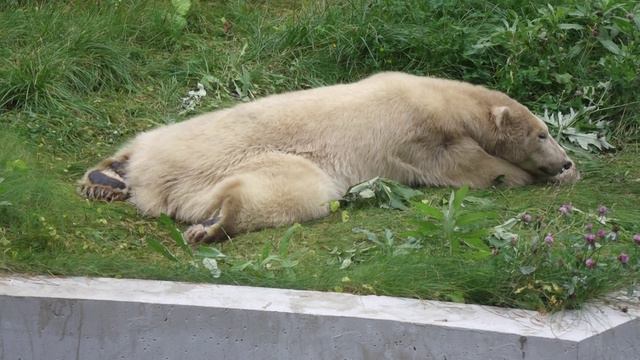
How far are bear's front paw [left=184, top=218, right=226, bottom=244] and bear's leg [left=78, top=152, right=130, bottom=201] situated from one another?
2.64 feet

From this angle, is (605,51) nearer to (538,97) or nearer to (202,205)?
(538,97)

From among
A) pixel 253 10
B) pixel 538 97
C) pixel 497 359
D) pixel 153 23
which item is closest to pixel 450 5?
pixel 538 97

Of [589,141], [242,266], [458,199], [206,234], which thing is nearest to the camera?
[242,266]

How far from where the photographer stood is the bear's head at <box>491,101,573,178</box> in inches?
291

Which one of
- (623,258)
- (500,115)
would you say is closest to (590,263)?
(623,258)

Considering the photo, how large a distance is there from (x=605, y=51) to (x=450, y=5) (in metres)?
1.25

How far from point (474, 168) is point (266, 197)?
152cm

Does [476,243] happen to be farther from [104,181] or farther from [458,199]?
[104,181]

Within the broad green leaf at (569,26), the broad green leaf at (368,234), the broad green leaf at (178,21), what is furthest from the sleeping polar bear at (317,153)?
the broad green leaf at (178,21)

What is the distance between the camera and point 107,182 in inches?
272

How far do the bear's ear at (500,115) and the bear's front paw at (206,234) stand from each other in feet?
6.99

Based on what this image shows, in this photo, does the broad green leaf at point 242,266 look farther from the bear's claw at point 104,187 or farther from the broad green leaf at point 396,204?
the bear's claw at point 104,187

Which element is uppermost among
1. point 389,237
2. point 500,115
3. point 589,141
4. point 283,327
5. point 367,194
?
point 283,327

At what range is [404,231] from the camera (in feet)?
20.0
